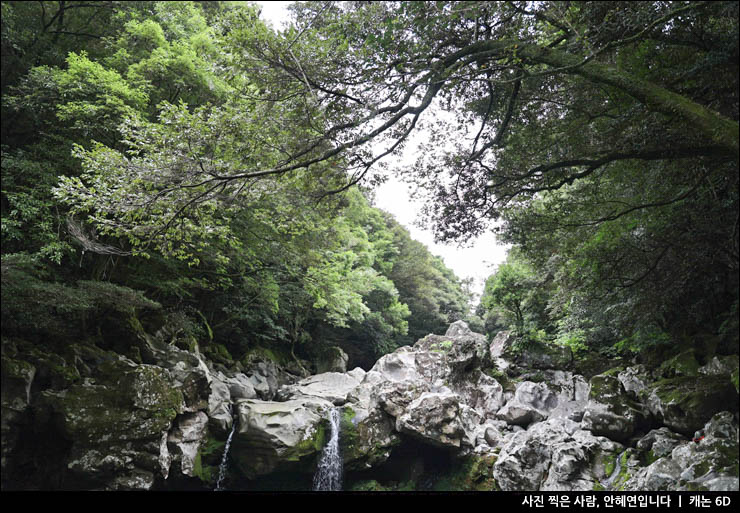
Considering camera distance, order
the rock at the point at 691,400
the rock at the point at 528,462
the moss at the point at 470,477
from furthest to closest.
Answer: the moss at the point at 470,477 < the rock at the point at 528,462 < the rock at the point at 691,400

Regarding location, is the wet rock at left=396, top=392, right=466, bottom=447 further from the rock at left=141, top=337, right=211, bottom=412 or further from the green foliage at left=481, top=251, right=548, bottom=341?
the green foliage at left=481, top=251, right=548, bottom=341

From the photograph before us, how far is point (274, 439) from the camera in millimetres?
9625

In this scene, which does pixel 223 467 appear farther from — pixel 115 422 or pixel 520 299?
pixel 520 299

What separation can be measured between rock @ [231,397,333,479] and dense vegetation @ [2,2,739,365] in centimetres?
345

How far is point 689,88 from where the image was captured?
5.32 meters

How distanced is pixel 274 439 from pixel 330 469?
6.75ft

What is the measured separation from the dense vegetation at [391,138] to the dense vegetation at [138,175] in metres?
0.05

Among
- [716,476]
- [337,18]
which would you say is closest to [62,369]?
[337,18]

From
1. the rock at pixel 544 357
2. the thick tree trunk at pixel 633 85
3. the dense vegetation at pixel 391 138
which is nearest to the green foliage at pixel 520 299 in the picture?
the rock at pixel 544 357

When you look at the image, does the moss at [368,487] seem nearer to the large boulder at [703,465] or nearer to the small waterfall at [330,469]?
Result: the small waterfall at [330,469]

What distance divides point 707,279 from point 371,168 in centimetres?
612

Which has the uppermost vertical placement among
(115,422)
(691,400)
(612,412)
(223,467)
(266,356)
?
(266,356)

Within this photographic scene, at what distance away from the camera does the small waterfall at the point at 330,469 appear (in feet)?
33.9

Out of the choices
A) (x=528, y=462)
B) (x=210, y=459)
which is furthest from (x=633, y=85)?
(x=210, y=459)
